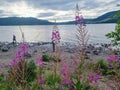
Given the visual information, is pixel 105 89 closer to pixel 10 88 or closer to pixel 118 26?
pixel 118 26

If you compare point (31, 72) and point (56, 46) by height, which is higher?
point (56, 46)

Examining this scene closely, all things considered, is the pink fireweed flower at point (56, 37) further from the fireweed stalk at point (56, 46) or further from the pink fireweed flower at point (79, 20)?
the pink fireweed flower at point (79, 20)

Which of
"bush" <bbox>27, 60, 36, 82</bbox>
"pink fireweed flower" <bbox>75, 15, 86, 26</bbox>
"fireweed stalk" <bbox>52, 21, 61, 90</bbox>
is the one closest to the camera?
"fireweed stalk" <bbox>52, 21, 61, 90</bbox>

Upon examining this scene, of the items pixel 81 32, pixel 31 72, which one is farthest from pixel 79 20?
pixel 31 72

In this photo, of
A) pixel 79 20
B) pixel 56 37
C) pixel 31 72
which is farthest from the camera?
pixel 31 72

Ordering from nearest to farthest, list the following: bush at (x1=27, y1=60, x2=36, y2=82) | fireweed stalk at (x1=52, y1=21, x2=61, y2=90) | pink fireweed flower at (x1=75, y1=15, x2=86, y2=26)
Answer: fireweed stalk at (x1=52, y1=21, x2=61, y2=90) < pink fireweed flower at (x1=75, y1=15, x2=86, y2=26) < bush at (x1=27, y1=60, x2=36, y2=82)

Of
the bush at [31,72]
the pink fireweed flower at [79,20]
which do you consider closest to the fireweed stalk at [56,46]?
the pink fireweed flower at [79,20]

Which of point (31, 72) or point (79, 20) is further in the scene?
point (31, 72)

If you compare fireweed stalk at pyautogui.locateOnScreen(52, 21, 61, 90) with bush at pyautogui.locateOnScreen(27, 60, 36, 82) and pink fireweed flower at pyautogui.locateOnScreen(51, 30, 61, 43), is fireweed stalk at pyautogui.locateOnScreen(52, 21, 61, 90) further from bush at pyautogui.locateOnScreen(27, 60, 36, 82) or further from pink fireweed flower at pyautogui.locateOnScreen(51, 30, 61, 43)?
bush at pyautogui.locateOnScreen(27, 60, 36, 82)

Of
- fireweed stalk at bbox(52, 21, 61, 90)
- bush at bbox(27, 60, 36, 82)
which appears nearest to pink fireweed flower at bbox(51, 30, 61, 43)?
fireweed stalk at bbox(52, 21, 61, 90)

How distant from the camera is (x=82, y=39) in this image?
173 inches

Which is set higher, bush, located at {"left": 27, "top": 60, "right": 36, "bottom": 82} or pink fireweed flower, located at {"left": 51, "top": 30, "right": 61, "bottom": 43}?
pink fireweed flower, located at {"left": 51, "top": 30, "right": 61, "bottom": 43}

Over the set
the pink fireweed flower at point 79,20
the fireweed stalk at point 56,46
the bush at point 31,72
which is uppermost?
the pink fireweed flower at point 79,20

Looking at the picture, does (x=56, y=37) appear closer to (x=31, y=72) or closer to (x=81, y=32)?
(x=81, y=32)
